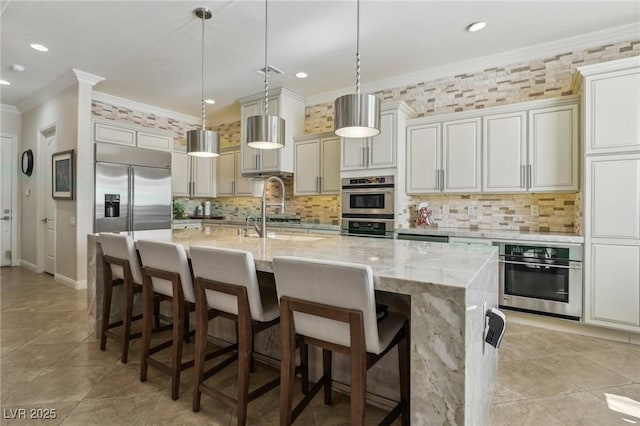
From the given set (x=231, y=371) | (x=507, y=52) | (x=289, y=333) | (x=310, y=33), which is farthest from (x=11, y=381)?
(x=507, y=52)

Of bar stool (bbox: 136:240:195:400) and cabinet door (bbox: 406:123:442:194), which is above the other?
cabinet door (bbox: 406:123:442:194)

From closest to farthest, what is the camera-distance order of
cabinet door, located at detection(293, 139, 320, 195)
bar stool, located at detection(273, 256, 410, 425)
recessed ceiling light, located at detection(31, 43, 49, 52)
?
1. bar stool, located at detection(273, 256, 410, 425)
2. recessed ceiling light, located at detection(31, 43, 49, 52)
3. cabinet door, located at detection(293, 139, 320, 195)

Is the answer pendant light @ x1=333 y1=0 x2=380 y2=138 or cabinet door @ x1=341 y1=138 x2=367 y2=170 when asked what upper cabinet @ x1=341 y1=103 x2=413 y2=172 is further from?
pendant light @ x1=333 y1=0 x2=380 y2=138

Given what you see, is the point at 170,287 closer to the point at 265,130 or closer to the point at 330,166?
the point at 265,130

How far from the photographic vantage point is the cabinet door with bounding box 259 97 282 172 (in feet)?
15.9

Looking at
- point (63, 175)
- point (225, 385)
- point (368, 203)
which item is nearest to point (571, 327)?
point (368, 203)

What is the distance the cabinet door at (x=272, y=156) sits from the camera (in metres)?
4.85

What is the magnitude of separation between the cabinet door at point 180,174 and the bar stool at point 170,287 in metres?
3.99

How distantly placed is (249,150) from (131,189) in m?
1.80

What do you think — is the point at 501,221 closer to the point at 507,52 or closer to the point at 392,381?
the point at 507,52

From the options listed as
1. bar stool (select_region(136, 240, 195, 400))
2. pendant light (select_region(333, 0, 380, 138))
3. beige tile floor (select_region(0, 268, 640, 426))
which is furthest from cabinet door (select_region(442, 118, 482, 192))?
bar stool (select_region(136, 240, 195, 400))

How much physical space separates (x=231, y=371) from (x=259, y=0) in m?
2.86

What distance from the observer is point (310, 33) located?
3.24 metres

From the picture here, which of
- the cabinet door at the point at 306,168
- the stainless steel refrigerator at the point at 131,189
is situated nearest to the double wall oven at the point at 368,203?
the cabinet door at the point at 306,168
